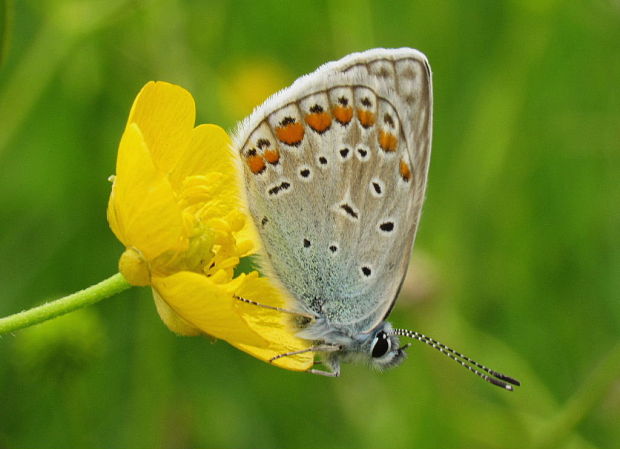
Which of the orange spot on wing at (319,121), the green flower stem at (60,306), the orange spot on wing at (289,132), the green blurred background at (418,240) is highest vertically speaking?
the orange spot on wing at (319,121)

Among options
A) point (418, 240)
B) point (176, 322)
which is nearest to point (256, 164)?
point (176, 322)

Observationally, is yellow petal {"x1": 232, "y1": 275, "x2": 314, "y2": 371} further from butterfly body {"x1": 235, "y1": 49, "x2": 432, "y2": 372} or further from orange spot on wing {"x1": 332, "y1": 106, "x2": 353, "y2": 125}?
orange spot on wing {"x1": 332, "y1": 106, "x2": 353, "y2": 125}

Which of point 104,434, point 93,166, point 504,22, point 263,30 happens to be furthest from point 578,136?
point 104,434

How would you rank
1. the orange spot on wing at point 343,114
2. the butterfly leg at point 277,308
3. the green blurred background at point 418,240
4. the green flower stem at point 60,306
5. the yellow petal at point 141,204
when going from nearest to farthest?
1. the green flower stem at point 60,306
2. the yellow petal at point 141,204
3. the butterfly leg at point 277,308
4. the orange spot on wing at point 343,114
5. the green blurred background at point 418,240

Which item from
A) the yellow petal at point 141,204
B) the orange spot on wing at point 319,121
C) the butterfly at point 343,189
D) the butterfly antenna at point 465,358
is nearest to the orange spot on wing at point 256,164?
the butterfly at point 343,189

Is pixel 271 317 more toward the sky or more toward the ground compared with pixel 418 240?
more toward the sky

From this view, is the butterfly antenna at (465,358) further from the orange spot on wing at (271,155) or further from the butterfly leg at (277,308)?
the orange spot on wing at (271,155)

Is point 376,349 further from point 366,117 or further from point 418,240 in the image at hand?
point 418,240

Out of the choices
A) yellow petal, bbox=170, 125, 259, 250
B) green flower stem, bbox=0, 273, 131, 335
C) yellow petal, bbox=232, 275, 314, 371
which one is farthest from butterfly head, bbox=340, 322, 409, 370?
green flower stem, bbox=0, 273, 131, 335
